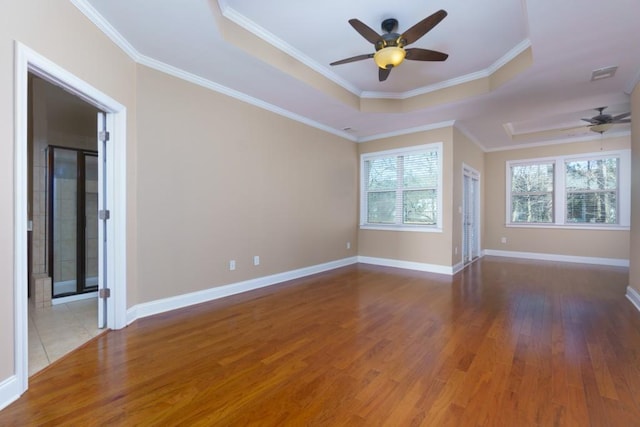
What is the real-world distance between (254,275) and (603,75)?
195 inches

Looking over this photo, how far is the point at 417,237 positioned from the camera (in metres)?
5.54

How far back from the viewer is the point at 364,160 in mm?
6328

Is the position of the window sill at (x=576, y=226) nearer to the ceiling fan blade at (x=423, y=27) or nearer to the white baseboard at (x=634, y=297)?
the white baseboard at (x=634, y=297)

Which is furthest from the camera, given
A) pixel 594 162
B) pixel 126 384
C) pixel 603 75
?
pixel 594 162

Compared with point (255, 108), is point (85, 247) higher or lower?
lower

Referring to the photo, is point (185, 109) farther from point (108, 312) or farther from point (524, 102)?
point (524, 102)

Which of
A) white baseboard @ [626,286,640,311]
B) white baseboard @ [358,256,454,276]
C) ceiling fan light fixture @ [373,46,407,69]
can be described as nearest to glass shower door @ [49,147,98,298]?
ceiling fan light fixture @ [373,46,407,69]

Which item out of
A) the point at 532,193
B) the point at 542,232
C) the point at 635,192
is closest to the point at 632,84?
the point at 635,192

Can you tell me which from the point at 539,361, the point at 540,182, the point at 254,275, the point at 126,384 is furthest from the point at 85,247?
the point at 540,182

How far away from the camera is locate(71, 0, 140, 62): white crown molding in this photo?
2227 mm

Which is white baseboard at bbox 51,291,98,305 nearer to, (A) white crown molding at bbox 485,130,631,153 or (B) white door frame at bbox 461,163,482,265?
(B) white door frame at bbox 461,163,482,265

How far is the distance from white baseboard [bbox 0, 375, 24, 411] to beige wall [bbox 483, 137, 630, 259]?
8488 mm

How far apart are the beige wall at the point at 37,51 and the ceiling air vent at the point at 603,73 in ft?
16.3

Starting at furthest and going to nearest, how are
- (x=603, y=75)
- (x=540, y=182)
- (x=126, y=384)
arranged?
(x=540, y=182), (x=603, y=75), (x=126, y=384)
